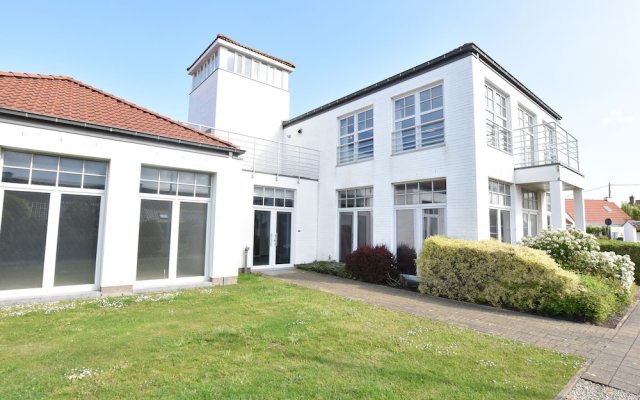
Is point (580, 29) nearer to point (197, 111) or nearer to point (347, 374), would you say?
point (347, 374)

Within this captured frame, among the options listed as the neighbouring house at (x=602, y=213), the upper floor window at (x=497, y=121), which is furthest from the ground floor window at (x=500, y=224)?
the neighbouring house at (x=602, y=213)

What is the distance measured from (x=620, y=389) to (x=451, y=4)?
8472mm

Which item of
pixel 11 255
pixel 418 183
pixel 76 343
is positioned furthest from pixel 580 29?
pixel 11 255

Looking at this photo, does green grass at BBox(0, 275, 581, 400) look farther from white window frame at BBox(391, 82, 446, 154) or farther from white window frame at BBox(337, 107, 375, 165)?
white window frame at BBox(337, 107, 375, 165)

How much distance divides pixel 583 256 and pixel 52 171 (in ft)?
43.3

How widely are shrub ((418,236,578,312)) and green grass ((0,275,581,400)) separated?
2.57 meters

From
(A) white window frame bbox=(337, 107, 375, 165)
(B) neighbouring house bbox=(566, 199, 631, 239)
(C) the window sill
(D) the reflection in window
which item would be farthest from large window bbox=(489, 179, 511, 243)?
(B) neighbouring house bbox=(566, 199, 631, 239)

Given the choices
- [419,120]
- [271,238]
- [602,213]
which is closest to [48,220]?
[271,238]

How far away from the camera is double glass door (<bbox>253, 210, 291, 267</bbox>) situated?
12.9m

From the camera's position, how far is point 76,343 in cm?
454

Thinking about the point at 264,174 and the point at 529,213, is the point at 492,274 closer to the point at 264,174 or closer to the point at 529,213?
the point at 529,213

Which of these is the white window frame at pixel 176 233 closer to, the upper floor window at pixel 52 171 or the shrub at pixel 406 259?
the upper floor window at pixel 52 171

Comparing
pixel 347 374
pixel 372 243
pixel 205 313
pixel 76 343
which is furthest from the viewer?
pixel 372 243

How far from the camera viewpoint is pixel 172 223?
348 inches
